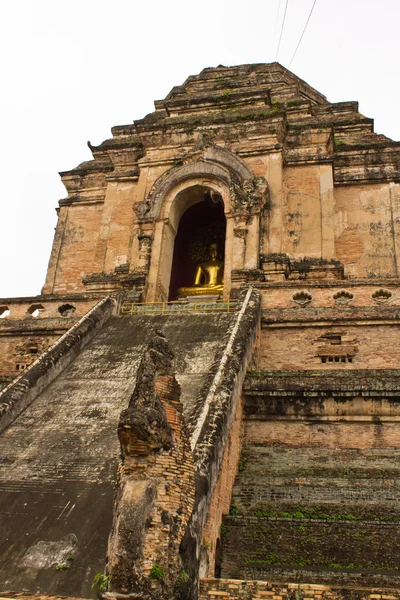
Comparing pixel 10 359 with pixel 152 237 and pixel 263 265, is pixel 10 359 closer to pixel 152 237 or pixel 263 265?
pixel 152 237

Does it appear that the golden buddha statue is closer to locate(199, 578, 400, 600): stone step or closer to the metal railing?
the metal railing

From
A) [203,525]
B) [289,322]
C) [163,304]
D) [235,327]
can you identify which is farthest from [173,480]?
[163,304]

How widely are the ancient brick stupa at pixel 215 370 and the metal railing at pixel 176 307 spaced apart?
0.06m

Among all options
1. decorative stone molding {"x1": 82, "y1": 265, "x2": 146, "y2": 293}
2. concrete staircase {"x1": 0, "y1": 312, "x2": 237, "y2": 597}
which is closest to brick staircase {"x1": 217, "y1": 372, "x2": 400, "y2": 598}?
concrete staircase {"x1": 0, "y1": 312, "x2": 237, "y2": 597}

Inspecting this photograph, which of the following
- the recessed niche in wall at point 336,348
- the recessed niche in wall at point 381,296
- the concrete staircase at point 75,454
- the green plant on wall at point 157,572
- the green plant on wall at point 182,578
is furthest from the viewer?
the recessed niche in wall at point 381,296

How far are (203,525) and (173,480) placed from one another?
119 cm

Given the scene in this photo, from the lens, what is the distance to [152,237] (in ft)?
57.6

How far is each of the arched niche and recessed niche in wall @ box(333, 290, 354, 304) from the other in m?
3.25

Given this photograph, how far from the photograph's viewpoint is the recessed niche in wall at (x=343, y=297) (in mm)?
13734

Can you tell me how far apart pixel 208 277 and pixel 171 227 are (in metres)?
2.30

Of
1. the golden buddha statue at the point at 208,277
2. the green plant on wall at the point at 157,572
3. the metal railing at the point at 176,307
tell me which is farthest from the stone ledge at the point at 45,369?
the golden buddha statue at the point at 208,277

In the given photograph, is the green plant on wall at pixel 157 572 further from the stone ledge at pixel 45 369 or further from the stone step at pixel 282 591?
the stone ledge at pixel 45 369

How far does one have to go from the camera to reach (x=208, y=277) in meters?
19.7

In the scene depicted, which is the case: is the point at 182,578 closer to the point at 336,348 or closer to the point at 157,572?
the point at 157,572
